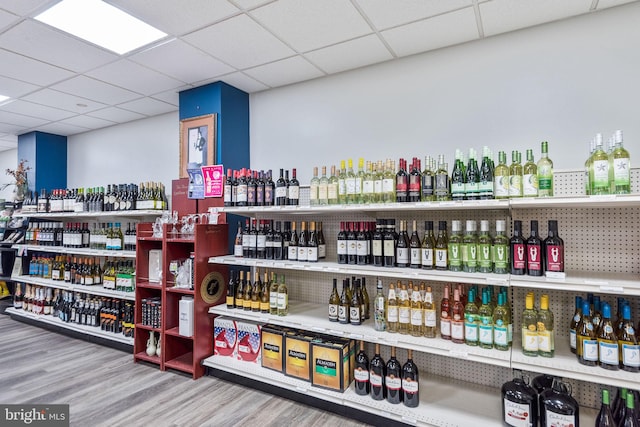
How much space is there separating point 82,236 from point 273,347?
3477mm

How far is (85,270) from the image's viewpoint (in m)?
4.54

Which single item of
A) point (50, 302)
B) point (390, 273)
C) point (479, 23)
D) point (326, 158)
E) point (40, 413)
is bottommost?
point (40, 413)

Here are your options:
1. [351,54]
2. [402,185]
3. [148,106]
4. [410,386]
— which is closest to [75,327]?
[148,106]

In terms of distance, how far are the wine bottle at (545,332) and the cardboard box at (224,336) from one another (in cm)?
246

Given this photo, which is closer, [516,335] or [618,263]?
[618,263]

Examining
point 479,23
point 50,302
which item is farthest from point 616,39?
point 50,302

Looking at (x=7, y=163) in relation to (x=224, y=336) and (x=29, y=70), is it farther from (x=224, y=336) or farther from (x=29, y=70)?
(x=224, y=336)

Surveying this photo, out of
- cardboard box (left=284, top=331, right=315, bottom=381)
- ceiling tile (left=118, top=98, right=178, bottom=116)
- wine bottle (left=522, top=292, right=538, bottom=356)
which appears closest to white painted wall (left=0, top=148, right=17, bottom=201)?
ceiling tile (left=118, top=98, right=178, bottom=116)

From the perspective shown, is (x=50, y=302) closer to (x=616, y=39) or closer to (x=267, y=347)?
(x=267, y=347)

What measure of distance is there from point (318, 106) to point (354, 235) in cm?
167

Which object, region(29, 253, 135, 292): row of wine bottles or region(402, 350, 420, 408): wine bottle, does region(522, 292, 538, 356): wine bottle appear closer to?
region(402, 350, 420, 408): wine bottle

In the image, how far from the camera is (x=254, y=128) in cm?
402

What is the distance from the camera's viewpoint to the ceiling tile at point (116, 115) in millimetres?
4660

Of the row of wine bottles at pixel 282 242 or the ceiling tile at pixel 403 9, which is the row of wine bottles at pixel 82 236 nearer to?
the row of wine bottles at pixel 282 242
